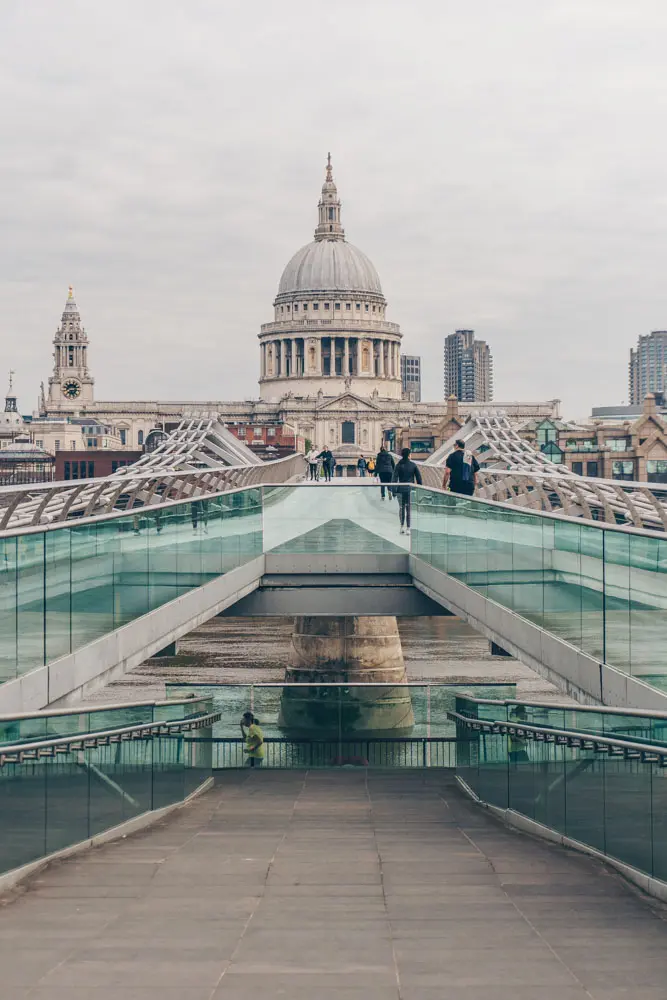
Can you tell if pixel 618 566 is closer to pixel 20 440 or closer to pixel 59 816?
pixel 59 816

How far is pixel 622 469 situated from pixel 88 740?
4116 inches

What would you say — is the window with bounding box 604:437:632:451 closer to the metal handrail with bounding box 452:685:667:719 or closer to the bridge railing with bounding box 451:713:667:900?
the bridge railing with bounding box 451:713:667:900

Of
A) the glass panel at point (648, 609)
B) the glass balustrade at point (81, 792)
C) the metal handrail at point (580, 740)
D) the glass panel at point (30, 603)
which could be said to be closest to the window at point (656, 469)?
the metal handrail at point (580, 740)

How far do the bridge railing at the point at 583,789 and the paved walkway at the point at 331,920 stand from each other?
0.25 meters

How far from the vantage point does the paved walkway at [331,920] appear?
6.25m

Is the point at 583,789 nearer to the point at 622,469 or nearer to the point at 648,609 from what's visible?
the point at 648,609

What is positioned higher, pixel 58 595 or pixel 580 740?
pixel 58 595

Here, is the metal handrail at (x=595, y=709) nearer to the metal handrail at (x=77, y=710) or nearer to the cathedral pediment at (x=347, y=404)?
the metal handrail at (x=77, y=710)

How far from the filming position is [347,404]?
18400cm

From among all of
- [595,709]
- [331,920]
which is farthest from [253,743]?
[331,920]

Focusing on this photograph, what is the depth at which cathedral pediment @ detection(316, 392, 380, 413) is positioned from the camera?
7200 inches

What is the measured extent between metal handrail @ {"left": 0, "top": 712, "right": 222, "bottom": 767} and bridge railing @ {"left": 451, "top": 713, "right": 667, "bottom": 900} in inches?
122

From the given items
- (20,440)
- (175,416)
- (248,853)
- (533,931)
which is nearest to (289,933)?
(533,931)

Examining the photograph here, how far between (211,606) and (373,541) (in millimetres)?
4827
